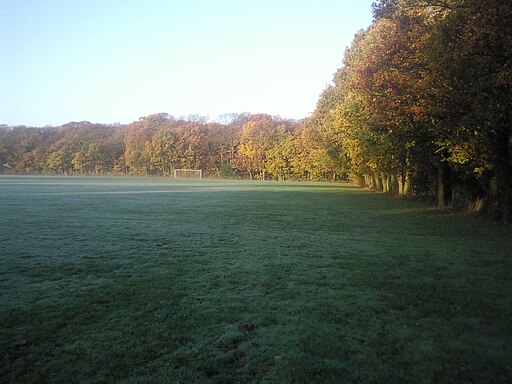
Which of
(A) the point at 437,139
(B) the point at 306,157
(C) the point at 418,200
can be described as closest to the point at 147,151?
(B) the point at 306,157

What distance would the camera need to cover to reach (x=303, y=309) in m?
6.00

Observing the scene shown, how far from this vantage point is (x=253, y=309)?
237 inches

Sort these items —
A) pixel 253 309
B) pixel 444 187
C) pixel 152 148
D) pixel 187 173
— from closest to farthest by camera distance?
pixel 253 309, pixel 444 187, pixel 187 173, pixel 152 148

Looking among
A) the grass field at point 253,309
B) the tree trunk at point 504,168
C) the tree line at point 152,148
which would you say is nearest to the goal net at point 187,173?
the tree line at point 152,148

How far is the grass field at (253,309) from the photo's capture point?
4219 millimetres

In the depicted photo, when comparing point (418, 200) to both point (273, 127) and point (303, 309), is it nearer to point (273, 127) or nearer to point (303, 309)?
point (303, 309)

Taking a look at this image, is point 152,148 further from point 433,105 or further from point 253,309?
point 253,309

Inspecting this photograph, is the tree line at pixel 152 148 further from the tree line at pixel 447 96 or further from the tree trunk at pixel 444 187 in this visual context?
the tree trunk at pixel 444 187

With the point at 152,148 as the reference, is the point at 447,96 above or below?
below

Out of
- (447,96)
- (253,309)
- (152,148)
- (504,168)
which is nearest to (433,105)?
(447,96)

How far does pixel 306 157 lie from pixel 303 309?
70.9 meters

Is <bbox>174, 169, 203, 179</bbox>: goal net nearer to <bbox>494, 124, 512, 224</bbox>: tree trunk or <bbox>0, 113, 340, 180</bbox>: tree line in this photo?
<bbox>0, 113, 340, 180</bbox>: tree line

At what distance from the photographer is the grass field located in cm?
422

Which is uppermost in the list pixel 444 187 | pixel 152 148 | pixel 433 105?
pixel 152 148
